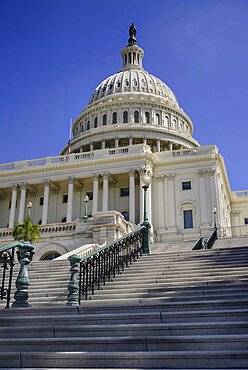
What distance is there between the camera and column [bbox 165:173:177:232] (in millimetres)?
53144

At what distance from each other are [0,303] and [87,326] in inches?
208

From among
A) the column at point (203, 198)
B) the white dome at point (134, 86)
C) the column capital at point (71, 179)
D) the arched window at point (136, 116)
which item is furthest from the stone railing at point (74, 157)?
the white dome at point (134, 86)

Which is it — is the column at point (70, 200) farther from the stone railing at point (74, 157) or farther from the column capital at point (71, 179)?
the stone railing at point (74, 157)

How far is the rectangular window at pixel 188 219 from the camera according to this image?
53.1 metres

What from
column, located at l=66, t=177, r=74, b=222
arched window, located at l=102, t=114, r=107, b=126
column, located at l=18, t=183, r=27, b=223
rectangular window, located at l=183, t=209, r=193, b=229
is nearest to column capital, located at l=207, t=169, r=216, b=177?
rectangular window, located at l=183, t=209, r=193, b=229

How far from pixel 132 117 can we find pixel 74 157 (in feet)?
86.0

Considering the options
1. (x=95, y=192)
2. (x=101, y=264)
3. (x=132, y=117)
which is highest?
(x=132, y=117)

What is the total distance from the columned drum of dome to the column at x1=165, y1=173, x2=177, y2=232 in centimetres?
2123

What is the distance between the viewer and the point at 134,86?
297 feet

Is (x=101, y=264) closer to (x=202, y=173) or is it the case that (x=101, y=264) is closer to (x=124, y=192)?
(x=202, y=173)

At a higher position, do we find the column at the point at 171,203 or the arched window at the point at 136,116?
the arched window at the point at 136,116

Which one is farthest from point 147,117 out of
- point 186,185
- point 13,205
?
point 13,205

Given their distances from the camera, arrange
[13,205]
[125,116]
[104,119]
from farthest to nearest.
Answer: [104,119] → [125,116] → [13,205]

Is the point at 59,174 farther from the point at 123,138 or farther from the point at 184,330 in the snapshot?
the point at 184,330
